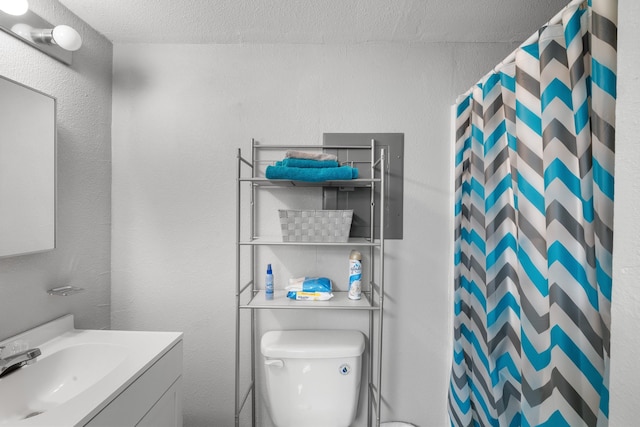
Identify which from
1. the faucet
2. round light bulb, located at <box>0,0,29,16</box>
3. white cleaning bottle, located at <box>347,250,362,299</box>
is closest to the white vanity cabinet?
the faucet

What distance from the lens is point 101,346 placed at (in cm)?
126

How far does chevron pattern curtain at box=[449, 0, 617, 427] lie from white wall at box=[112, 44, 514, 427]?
1.29 feet

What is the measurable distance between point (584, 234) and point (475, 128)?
66cm

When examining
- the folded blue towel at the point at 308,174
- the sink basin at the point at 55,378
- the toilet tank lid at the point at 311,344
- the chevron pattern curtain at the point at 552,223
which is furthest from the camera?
the toilet tank lid at the point at 311,344

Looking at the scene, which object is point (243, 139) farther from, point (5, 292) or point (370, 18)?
point (5, 292)

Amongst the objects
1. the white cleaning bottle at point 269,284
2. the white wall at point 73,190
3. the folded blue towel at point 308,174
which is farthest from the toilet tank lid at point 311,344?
the white wall at point 73,190

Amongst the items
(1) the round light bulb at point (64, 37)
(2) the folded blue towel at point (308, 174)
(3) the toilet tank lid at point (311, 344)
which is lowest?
(3) the toilet tank lid at point (311, 344)

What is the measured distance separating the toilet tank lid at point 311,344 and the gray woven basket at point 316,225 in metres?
0.49

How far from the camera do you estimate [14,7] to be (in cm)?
110

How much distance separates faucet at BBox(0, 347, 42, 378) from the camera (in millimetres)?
1012

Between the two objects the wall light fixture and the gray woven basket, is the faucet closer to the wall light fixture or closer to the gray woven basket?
the gray woven basket

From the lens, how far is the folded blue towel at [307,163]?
137cm

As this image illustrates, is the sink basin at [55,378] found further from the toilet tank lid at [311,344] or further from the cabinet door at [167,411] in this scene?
the toilet tank lid at [311,344]

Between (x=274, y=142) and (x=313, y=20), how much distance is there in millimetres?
575
